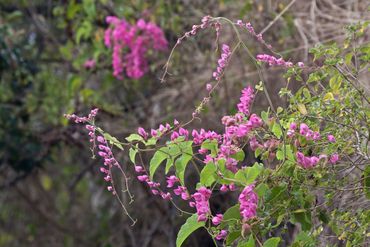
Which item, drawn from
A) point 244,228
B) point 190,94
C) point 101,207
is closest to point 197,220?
point 244,228

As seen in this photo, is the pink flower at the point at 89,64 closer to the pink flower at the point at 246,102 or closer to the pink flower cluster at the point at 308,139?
the pink flower at the point at 246,102

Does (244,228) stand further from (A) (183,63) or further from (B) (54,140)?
(B) (54,140)

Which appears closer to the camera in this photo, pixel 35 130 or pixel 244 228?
pixel 244 228

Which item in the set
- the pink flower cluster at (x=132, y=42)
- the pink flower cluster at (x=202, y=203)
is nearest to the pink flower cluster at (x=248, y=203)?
the pink flower cluster at (x=202, y=203)

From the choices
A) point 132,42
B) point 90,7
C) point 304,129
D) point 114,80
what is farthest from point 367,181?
point 114,80

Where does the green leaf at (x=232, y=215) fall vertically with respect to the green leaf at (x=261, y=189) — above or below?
below

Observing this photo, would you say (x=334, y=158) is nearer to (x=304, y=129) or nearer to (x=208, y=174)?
(x=304, y=129)

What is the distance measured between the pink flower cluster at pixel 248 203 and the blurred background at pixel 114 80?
2.17m

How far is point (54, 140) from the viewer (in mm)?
5270

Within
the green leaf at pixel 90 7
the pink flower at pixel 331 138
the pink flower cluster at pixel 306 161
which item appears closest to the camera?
the pink flower cluster at pixel 306 161

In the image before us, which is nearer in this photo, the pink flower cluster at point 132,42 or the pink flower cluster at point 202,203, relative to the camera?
the pink flower cluster at point 202,203

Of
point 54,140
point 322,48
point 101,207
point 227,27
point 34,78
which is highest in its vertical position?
point 322,48

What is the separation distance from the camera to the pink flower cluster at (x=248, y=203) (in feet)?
6.92

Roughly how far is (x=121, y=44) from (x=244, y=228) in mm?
2826
